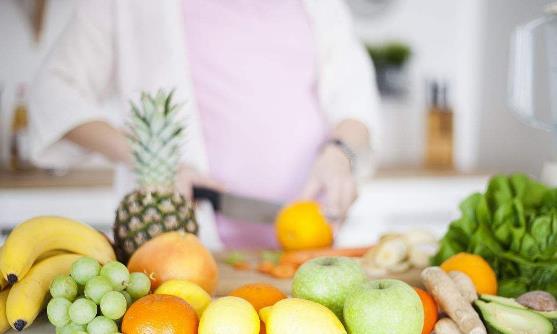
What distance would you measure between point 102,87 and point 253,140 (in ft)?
1.31

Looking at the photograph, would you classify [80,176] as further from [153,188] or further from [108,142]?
[153,188]

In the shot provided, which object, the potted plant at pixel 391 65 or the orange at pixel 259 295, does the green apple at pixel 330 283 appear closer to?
the orange at pixel 259 295

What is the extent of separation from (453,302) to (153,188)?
0.53 metres

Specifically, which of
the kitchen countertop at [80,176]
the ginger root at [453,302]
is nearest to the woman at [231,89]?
the ginger root at [453,302]

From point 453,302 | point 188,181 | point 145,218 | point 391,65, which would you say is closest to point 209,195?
point 188,181

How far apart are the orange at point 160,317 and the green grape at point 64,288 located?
78 millimetres

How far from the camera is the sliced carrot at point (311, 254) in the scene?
1103 millimetres

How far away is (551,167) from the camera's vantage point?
116 cm

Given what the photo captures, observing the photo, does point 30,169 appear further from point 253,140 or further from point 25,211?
point 253,140

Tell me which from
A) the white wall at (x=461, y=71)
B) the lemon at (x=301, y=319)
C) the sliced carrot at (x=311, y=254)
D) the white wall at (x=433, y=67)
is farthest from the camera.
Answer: the white wall at (x=433, y=67)

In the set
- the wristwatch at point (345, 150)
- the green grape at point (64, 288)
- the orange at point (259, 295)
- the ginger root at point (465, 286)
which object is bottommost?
the ginger root at point (465, 286)

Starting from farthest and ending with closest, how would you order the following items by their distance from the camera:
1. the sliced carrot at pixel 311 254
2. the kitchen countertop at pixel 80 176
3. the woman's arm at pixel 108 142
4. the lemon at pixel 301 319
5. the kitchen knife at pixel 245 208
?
the kitchen countertop at pixel 80 176, the kitchen knife at pixel 245 208, the woman's arm at pixel 108 142, the sliced carrot at pixel 311 254, the lemon at pixel 301 319

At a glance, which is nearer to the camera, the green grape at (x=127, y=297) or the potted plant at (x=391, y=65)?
the green grape at (x=127, y=297)

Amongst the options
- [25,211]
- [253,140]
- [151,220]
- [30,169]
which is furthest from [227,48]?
[30,169]
